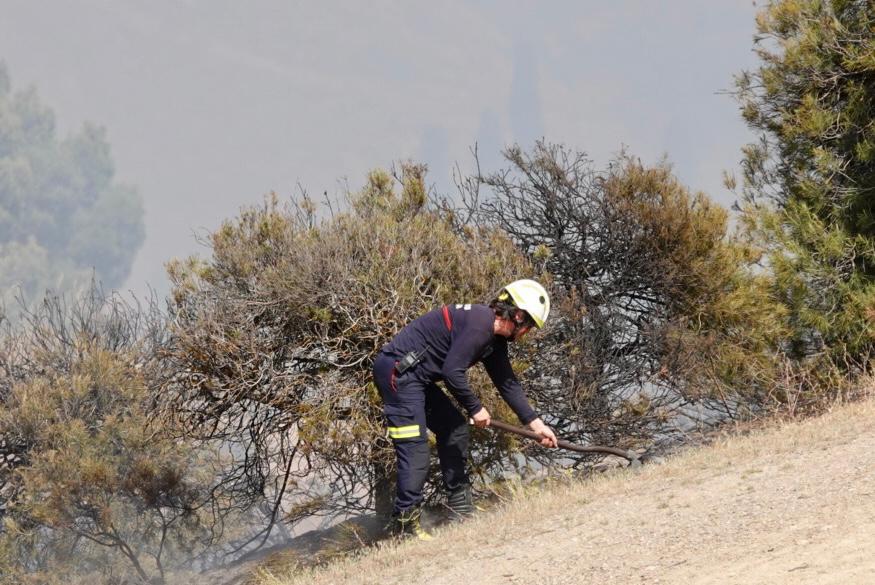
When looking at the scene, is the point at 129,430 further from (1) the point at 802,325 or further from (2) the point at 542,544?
(2) the point at 542,544

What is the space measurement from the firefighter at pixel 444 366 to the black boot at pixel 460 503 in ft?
1.67

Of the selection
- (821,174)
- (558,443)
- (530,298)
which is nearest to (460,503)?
(558,443)

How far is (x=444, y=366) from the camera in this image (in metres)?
7.03

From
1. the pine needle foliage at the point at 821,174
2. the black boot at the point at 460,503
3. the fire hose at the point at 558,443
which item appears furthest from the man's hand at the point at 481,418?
the pine needle foliage at the point at 821,174

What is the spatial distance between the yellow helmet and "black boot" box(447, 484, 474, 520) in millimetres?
1732

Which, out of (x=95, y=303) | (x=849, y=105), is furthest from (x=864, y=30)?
(x=95, y=303)

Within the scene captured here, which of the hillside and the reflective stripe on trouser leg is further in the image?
the reflective stripe on trouser leg

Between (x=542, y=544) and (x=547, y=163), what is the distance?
12212 millimetres

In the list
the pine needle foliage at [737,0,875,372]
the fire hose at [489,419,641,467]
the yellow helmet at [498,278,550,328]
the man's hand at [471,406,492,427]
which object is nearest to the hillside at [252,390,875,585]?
the fire hose at [489,419,641,467]

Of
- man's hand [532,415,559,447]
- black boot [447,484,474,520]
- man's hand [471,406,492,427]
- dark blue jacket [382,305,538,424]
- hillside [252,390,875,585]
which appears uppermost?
dark blue jacket [382,305,538,424]

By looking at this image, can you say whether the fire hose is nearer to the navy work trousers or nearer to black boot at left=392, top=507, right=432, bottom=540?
the navy work trousers

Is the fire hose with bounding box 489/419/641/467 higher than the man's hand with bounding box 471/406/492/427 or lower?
lower

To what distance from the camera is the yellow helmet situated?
7.02m

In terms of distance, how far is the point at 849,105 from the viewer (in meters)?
13.5
